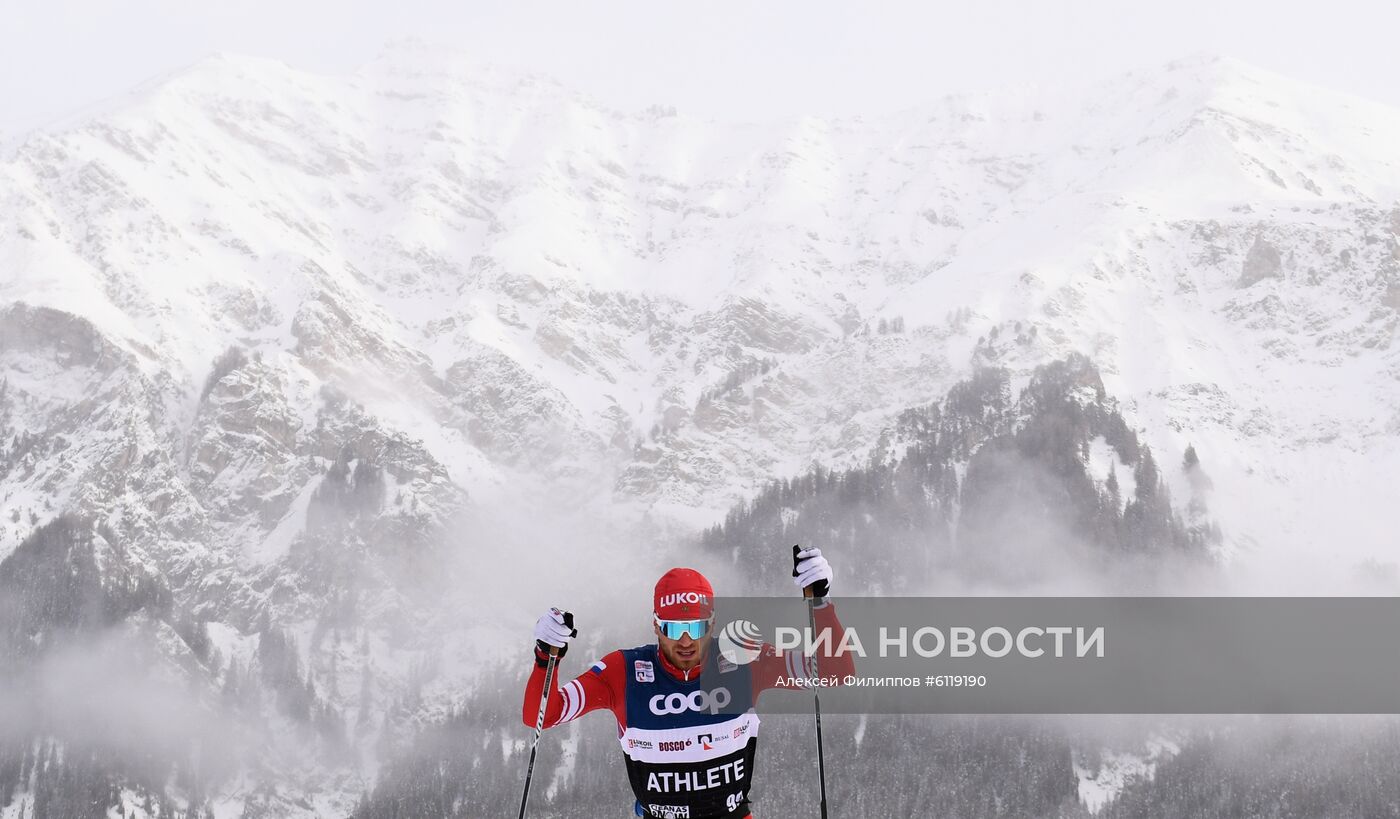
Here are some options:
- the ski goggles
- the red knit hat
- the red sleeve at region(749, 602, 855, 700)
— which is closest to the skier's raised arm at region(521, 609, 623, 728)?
the ski goggles

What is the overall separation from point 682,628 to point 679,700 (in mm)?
759

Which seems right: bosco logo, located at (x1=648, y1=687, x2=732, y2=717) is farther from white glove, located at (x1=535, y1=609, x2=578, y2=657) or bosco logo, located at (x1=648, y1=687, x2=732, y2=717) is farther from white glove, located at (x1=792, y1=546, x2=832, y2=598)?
white glove, located at (x1=792, y1=546, x2=832, y2=598)

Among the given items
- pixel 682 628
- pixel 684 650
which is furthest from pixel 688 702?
pixel 682 628

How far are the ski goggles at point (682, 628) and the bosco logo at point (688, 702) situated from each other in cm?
62

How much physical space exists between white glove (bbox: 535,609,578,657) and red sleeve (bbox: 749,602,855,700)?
1.87 meters

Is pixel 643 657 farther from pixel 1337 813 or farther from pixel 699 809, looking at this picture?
pixel 1337 813

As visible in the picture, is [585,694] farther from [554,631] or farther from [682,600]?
[682,600]

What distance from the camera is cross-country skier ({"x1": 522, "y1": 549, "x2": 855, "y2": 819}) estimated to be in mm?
10695

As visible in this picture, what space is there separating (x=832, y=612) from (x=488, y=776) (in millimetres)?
194340

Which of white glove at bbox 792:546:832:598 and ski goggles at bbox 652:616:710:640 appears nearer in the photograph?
ski goggles at bbox 652:616:710:640

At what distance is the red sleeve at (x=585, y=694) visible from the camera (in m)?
11.0

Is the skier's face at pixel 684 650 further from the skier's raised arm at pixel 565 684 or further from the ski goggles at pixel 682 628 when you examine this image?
the skier's raised arm at pixel 565 684

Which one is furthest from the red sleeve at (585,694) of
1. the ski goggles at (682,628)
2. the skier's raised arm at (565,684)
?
the ski goggles at (682,628)

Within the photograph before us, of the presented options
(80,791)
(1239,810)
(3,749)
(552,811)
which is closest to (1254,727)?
(1239,810)
